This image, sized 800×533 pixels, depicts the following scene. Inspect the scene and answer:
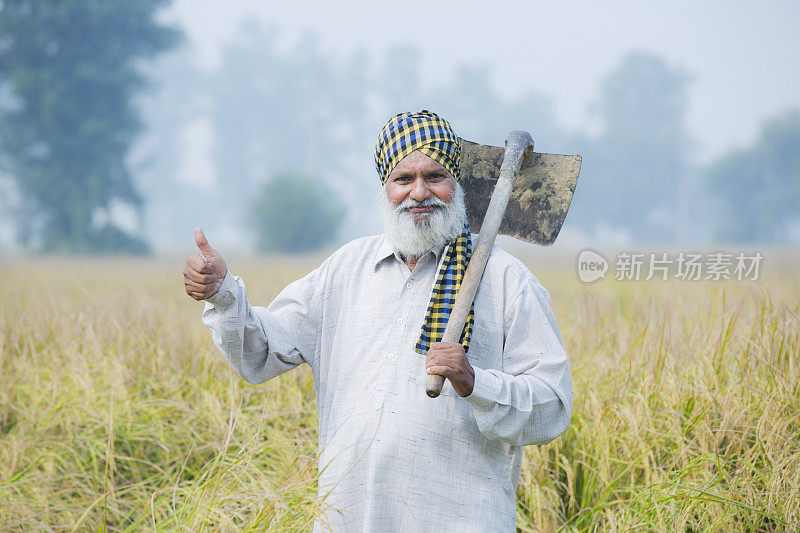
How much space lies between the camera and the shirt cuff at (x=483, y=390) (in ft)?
6.06

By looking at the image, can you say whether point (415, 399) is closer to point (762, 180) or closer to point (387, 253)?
point (387, 253)

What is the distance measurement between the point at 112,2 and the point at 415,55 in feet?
128

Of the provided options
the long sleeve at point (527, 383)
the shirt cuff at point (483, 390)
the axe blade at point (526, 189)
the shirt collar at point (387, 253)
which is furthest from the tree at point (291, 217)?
the shirt cuff at point (483, 390)

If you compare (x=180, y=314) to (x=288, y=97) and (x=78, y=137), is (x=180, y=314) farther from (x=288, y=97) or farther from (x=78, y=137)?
(x=288, y=97)

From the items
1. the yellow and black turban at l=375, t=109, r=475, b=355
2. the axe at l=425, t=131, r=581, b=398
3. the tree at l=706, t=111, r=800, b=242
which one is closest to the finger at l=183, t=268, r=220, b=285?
the yellow and black turban at l=375, t=109, r=475, b=355

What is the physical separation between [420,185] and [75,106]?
24.6 m

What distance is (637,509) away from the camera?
288cm

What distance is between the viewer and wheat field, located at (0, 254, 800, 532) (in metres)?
2.81

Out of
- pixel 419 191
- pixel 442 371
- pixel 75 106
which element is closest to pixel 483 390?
pixel 442 371

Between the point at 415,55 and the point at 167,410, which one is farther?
the point at 415,55

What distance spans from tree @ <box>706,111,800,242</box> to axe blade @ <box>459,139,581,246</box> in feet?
152

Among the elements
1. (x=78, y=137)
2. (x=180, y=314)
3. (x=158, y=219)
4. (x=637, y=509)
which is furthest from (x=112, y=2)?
(x=158, y=219)

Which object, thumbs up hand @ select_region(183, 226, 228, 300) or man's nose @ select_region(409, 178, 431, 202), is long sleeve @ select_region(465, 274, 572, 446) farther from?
thumbs up hand @ select_region(183, 226, 228, 300)

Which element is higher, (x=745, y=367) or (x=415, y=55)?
(x=415, y=55)
